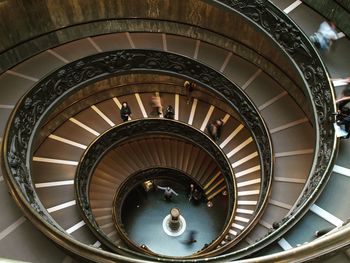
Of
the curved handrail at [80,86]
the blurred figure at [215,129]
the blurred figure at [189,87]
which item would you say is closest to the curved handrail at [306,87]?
the curved handrail at [80,86]

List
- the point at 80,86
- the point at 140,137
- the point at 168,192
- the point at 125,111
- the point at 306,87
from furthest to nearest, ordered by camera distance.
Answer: the point at 168,192
the point at 140,137
the point at 125,111
the point at 80,86
the point at 306,87

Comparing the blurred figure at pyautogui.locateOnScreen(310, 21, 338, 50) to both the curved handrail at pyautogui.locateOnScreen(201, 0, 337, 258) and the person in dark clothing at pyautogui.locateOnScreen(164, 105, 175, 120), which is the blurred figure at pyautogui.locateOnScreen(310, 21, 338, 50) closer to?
the curved handrail at pyautogui.locateOnScreen(201, 0, 337, 258)

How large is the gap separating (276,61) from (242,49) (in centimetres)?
125

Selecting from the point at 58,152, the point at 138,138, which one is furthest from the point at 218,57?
the point at 58,152

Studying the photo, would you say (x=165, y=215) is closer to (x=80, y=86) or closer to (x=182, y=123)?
(x=182, y=123)

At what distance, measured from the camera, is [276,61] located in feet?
35.1

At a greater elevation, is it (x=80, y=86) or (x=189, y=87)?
(x=189, y=87)

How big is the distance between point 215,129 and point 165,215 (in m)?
4.56

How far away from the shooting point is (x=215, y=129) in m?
11.4

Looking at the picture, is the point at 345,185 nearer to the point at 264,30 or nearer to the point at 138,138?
the point at 264,30

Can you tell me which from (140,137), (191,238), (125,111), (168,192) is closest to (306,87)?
(125,111)

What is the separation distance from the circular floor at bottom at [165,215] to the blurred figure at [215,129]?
131 inches

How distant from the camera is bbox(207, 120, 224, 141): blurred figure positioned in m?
11.5

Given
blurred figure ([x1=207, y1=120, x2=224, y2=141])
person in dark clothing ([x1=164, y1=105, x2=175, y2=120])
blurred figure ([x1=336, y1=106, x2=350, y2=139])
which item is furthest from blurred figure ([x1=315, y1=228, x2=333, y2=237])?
person in dark clothing ([x1=164, y1=105, x2=175, y2=120])
